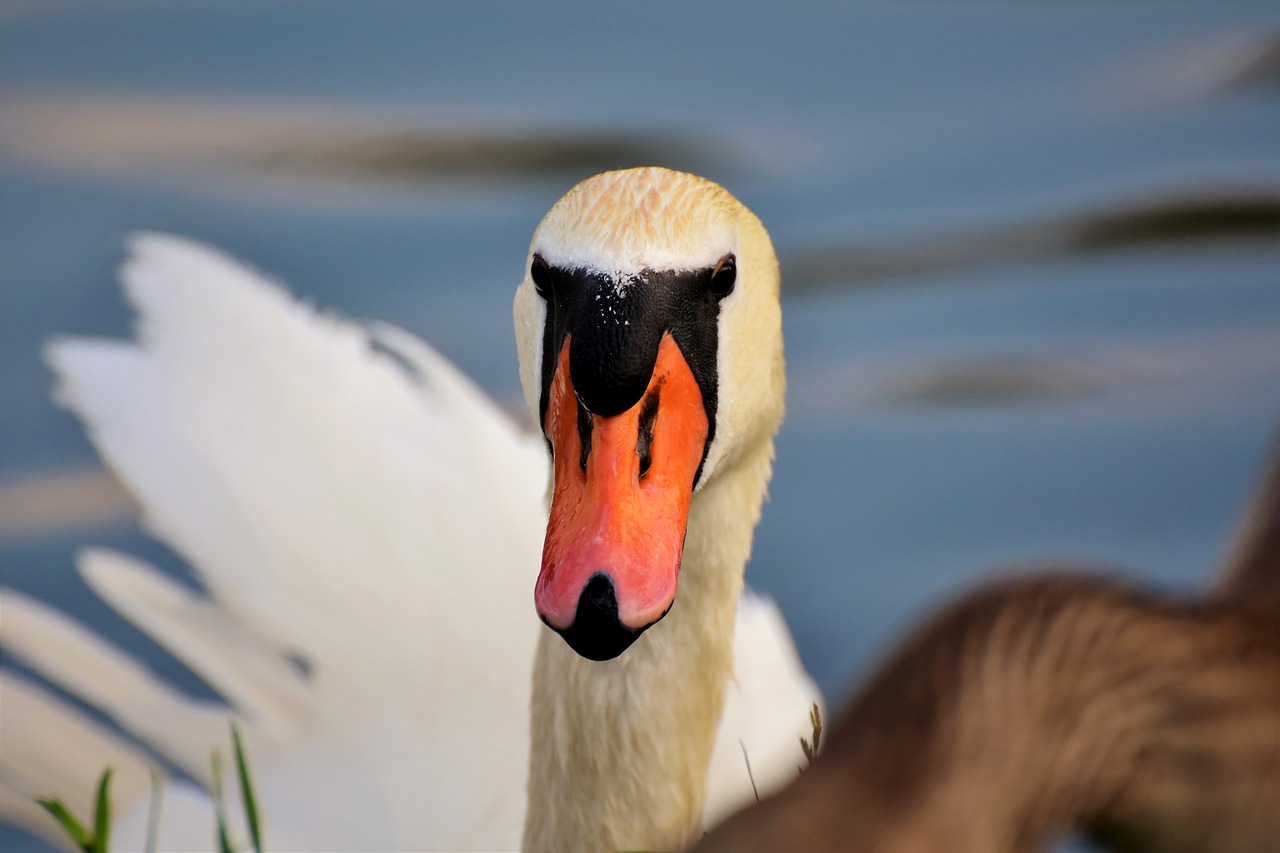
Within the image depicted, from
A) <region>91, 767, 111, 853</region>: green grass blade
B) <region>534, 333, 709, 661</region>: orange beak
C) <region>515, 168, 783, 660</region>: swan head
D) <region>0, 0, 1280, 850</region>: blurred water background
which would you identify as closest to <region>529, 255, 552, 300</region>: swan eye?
<region>515, 168, 783, 660</region>: swan head

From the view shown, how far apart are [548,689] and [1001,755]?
3.67ft

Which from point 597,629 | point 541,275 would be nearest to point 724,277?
point 541,275

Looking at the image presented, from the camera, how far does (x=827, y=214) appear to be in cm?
497

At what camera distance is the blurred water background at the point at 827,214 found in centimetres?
419

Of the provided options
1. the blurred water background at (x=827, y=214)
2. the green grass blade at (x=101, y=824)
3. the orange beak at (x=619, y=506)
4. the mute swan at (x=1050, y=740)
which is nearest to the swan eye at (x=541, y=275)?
the orange beak at (x=619, y=506)

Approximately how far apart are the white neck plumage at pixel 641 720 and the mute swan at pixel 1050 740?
0.97 metres

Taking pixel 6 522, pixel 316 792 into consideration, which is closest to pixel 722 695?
pixel 316 792

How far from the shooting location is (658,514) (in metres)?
1.77

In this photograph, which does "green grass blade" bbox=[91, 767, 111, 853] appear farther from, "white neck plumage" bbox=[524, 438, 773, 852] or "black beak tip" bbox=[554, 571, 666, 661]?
"white neck plumage" bbox=[524, 438, 773, 852]

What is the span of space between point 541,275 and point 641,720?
580 mm

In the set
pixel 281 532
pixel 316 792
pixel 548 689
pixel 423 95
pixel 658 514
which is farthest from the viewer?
pixel 423 95

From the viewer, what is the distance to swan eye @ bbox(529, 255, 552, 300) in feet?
6.16

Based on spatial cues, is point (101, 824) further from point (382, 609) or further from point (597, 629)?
point (382, 609)

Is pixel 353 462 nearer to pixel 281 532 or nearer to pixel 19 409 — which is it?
pixel 281 532
